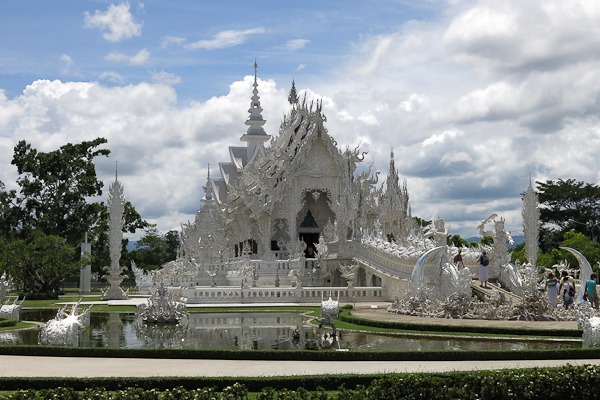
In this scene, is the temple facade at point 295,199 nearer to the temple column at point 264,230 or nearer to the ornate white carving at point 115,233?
the temple column at point 264,230

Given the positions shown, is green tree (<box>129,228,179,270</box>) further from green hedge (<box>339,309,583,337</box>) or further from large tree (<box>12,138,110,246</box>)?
green hedge (<box>339,309,583,337</box>)

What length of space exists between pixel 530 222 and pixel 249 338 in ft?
66.9

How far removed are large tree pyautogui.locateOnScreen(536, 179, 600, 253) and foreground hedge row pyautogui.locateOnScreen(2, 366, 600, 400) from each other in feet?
135

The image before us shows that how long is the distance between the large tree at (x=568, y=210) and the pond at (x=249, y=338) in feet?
119

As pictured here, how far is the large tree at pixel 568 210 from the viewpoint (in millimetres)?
47594

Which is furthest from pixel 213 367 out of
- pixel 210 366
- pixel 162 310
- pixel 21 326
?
pixel 21 326

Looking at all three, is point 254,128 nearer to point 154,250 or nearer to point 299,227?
point 299,227

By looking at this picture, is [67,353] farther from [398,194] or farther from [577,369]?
[398,194]

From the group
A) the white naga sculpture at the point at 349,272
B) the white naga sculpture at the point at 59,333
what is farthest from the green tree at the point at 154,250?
the white naga sculpture at the point at 59,333

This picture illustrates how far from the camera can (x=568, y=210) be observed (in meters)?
48.8

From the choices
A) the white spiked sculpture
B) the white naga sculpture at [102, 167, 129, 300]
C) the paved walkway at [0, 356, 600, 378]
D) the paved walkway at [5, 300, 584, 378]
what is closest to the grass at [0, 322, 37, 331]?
the paved walkway at [5, 300, 584, 378]

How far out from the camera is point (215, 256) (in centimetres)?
3241

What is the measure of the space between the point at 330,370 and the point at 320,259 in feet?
62.7

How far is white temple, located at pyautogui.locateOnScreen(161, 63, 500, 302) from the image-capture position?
2616 cm
